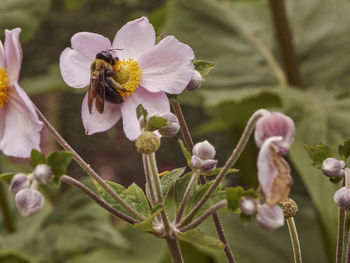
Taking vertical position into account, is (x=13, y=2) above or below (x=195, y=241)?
below

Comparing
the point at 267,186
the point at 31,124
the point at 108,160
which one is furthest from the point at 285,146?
the point at 108,160

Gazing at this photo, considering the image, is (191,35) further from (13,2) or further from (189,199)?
(189,199)

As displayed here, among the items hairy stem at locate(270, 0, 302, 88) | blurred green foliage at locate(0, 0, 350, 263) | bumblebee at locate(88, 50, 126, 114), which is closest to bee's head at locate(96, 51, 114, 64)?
bumblebee at locate(88, 50, 126, 114)

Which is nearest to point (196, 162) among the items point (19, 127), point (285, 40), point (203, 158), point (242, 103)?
point (203, 158)

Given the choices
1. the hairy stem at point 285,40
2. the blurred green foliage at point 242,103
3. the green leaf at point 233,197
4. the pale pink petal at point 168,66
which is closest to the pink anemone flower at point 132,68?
the pale pink petal at point 168,66

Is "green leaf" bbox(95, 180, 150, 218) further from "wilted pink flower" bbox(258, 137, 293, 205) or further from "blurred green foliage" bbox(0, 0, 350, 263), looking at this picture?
"blurred green foliage" bbox(0, 0, 350, 263)

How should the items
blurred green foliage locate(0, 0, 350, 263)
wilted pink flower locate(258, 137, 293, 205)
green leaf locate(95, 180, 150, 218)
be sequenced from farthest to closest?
blurred green foliage locate(0, 0, 350, 263) < green leaf locate(95, 180, 150, 218) < wilted pink flower locate(258, 137, 293, 205)
